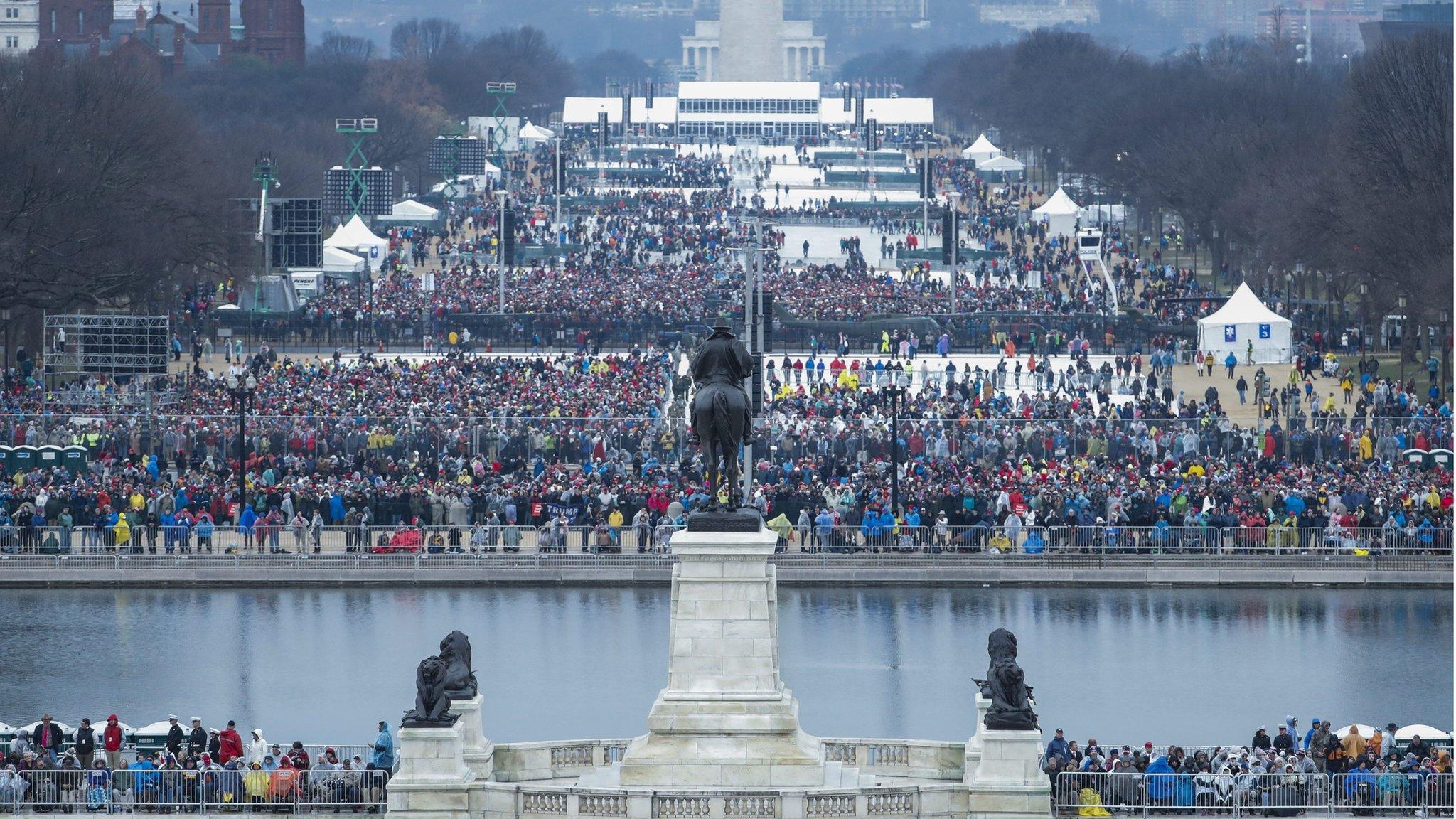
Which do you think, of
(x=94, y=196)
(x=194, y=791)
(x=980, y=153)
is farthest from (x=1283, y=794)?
(x=980, y=153)

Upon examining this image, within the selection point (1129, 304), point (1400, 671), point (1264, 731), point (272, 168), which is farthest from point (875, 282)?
point (1264, 731)

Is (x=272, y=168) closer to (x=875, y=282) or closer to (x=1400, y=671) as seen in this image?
(x=875, y=282)

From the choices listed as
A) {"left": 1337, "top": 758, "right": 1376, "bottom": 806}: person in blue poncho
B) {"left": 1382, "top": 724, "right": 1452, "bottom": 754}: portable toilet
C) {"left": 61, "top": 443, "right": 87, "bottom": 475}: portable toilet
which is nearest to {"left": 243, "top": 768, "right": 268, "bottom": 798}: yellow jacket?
{"left": 1337, "top": 758, "right": 1376, "bottom": 806}: person in blue poncho

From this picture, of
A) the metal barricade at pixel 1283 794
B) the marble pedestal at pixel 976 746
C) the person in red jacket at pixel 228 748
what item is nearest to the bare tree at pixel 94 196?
the person in red jacket at pixel 228 748

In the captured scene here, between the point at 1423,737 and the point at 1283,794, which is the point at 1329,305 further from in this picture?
the point at 1283,794

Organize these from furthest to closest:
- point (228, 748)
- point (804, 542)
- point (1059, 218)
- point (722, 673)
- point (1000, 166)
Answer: point (1000, 166) < point (1059, 218) < point (804, 542) < point (228, 748) < point (722, 673)
